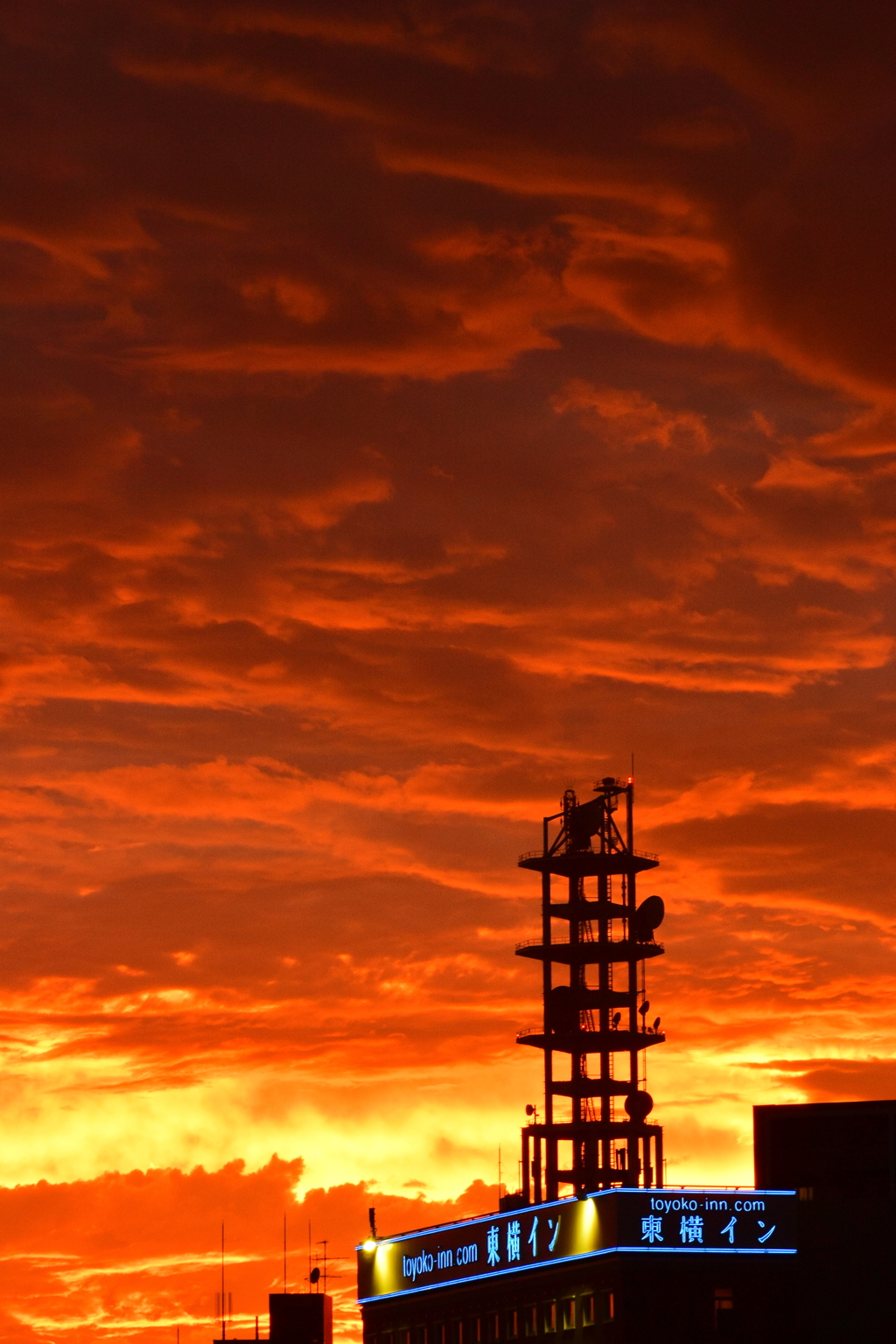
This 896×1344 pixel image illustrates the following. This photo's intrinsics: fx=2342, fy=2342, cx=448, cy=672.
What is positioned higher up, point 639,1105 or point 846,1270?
point 639,1105

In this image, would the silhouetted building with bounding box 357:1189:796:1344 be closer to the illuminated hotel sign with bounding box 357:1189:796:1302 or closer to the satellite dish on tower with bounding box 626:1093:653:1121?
the illuminated hotel sign with bounding box 357:1189:796:1302

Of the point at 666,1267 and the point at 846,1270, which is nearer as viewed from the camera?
the point at 666,1267

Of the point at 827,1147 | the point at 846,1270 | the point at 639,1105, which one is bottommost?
the point at 846,1270

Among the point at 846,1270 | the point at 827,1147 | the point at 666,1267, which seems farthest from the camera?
the point at 827,1147

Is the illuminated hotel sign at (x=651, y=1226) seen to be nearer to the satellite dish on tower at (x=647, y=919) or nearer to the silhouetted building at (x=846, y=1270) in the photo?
the silhouetted building at (x=846, y=1270)

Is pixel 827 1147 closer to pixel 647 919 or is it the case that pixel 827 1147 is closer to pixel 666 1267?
pixel 666 1267

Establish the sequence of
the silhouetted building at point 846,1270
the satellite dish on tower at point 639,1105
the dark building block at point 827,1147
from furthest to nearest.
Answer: the satellite dish on tower at point 639,1105, the dark building block at point 827,1147, the silhouetted building at point 846,1270

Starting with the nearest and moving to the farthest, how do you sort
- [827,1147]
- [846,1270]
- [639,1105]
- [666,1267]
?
[666,1267] < [846,1270] < [827,1147] < [639,1105]

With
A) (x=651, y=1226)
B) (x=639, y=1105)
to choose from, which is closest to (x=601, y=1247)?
(x=651, y=1226)

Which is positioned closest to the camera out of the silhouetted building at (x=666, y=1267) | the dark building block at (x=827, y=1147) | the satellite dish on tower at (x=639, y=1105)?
the silhouetted building at (x=666, y=1267)

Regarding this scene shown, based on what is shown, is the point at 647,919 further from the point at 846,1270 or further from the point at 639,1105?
the point at 846,1270

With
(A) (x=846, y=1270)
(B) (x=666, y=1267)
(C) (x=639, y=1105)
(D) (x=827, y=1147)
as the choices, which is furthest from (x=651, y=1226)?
(C) (x=639, y=1105)

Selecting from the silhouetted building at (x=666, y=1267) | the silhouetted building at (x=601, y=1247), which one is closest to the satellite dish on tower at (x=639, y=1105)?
the silhouetted building at (x=601, y=1247)

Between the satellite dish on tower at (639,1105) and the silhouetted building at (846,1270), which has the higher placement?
the satellite dish on tower at (639,1105)
